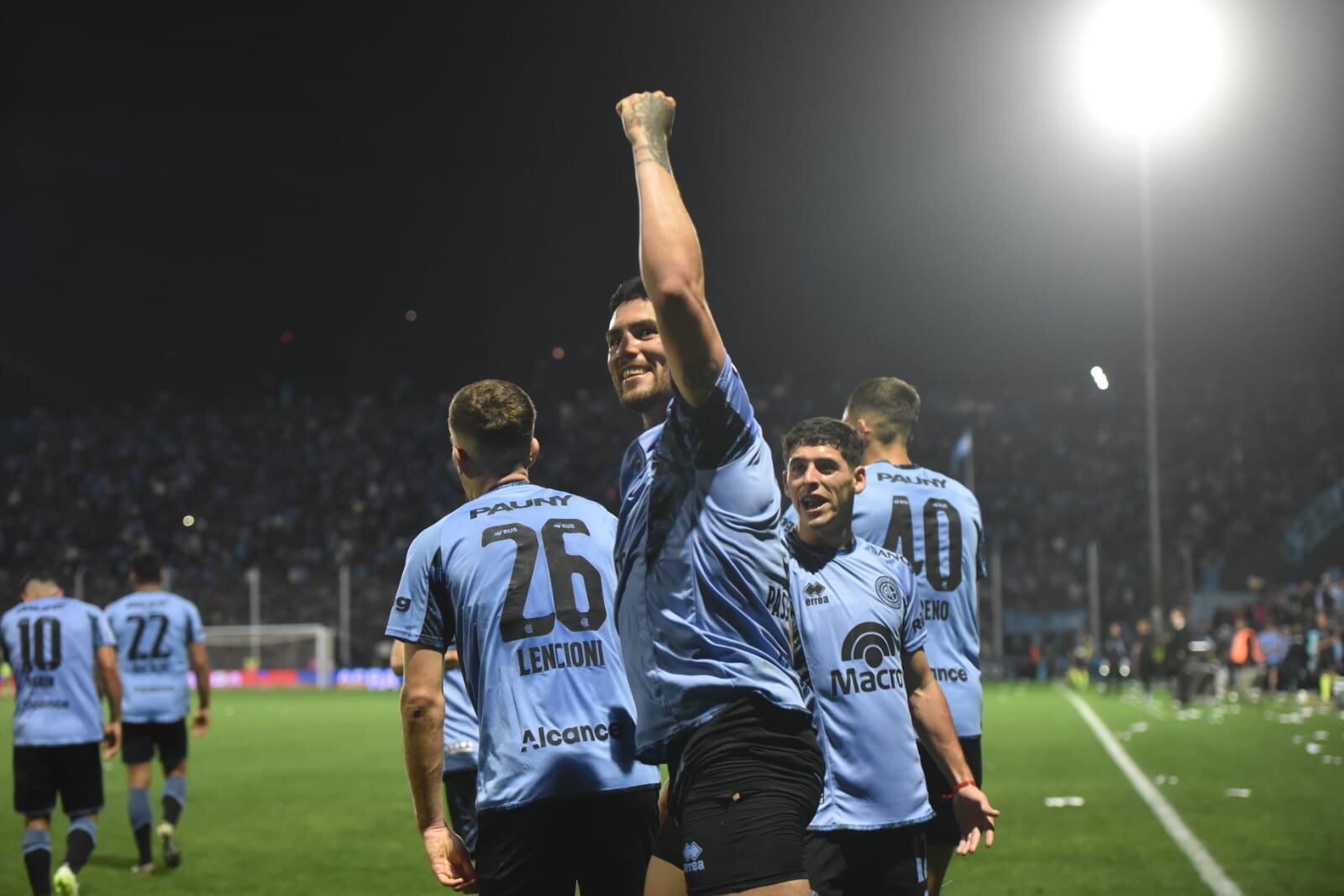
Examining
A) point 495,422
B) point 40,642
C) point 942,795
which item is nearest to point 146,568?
point 40,642

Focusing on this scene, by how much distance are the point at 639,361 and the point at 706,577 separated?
0.69m

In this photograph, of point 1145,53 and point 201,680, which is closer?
point 201,680

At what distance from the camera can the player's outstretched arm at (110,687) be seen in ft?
32.9

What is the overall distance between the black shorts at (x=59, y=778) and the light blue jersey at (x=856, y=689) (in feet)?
21.1

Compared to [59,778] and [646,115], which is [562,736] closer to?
[646,115]

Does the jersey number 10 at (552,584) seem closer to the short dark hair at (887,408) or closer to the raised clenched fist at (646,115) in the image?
the raised clenched fist at (646,115)

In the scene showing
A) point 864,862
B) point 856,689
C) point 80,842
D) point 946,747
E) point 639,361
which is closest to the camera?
point 639,361

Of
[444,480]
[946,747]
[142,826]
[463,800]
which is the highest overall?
[444,480]

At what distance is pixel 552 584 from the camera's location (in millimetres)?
4445

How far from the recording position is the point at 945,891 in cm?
905

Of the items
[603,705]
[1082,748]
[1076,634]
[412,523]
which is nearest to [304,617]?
[412,523]

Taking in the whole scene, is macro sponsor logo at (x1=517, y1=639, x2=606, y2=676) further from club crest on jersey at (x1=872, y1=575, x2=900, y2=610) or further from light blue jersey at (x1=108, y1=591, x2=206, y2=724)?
light blue jersey at (x1=108, y1=591, x2=206, y2=724)

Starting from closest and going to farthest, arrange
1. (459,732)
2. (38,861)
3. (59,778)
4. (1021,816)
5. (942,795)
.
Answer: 1. (942,795)
2. (459,732)
3. (38,861)
4. (59,778)
5. (1021,816)

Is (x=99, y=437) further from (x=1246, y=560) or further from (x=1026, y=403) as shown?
(x=1246, y=560)
